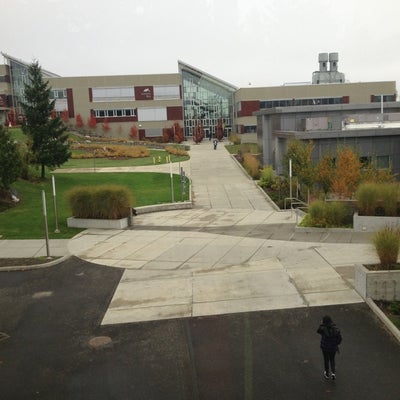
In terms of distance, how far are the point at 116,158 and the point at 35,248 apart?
137 feet

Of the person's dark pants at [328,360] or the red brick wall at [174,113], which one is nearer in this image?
the person's dark pants at [328,360]

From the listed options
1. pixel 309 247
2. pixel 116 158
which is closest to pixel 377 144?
pixel 309 247

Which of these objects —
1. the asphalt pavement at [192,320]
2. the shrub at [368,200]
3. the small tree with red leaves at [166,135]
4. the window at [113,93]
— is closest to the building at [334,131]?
the shrub at [368,200]

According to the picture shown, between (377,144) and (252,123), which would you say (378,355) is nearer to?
(377,144)

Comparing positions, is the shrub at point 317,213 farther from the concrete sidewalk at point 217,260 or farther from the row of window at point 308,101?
the row of window at point 308,101

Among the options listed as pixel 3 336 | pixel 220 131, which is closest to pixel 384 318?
pixel 3 336

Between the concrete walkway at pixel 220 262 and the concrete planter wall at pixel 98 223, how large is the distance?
55 cm

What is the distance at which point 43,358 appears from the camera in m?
9.91

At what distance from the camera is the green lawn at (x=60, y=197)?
2241 centimetres

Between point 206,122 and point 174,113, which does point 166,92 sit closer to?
point 174,113

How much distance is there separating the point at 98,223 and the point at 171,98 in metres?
65.4

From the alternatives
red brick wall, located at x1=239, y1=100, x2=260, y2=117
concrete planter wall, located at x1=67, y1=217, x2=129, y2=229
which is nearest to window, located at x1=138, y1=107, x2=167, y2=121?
red brick wall, located at x1=239, y1=100, x2=260, y2=117

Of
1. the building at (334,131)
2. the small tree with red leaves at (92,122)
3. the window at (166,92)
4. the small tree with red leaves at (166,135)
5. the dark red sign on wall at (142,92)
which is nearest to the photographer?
the building at (334,131)

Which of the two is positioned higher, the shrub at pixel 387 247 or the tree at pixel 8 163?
the tree at pixel 8 163
